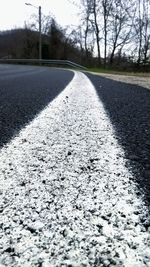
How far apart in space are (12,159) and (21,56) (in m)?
39.6

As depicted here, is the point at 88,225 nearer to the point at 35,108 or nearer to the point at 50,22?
the point at 35,108

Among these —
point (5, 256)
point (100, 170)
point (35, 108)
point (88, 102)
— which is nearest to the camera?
point (5, 256)

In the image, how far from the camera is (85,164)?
1.24 metres

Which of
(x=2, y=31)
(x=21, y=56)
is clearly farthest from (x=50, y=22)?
(x=2, y=31)

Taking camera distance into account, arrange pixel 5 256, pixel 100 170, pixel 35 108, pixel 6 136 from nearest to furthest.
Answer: pixel 5 256 → pixel 100 170 → pixel 6 136 → pixel 35 108

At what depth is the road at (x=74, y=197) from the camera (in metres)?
0.66

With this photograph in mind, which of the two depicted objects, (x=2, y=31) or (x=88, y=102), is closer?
(x=88, y=102)

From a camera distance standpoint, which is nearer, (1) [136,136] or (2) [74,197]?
(2) [74,197]

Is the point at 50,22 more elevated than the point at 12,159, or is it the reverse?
the point at 50,22

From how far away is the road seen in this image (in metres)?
0.66

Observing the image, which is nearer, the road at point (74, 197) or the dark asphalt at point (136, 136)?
the road at point (74, 197)

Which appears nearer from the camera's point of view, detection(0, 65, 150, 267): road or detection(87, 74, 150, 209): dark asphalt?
detection(0, 65, 150, 267): road

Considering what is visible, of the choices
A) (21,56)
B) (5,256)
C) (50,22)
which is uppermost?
(50,22)

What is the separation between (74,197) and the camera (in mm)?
928
